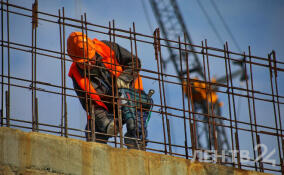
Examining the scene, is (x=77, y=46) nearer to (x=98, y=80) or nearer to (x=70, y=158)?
(x=98, y=80)

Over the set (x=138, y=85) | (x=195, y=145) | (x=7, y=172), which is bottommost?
(x=7, y=172)

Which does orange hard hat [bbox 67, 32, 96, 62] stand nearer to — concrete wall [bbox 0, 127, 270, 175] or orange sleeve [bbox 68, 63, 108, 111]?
orange sleeve [bbox 68, 63, 108, 111]

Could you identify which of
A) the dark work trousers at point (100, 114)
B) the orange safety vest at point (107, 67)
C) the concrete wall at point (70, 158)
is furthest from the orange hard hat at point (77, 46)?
the concrete wall at point (70, 158)

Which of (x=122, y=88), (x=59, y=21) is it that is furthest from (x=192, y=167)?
(x=59, y=21)

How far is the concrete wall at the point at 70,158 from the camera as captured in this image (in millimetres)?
12008

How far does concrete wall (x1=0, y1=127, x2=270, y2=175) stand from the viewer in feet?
39.4

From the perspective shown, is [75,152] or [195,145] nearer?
[75,152]

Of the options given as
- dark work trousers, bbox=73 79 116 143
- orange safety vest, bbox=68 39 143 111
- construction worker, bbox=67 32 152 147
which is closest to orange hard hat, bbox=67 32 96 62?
construction worker, bbox=67 32 152 147

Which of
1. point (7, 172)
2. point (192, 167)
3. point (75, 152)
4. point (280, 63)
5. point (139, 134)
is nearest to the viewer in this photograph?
point (7, 172)

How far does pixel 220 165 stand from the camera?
47.0 feet

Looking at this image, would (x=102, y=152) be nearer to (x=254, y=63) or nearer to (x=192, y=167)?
(x=192, y=167)

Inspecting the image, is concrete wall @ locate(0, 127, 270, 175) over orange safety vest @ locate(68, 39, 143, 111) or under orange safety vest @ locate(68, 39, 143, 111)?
under

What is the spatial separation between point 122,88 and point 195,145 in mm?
2391

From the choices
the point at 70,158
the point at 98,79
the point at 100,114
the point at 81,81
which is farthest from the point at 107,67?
the point at 70,158
